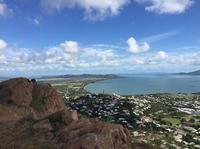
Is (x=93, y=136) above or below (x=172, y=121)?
above

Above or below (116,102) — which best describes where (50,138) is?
above

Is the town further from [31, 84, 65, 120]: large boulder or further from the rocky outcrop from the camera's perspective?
the rocky outcrop

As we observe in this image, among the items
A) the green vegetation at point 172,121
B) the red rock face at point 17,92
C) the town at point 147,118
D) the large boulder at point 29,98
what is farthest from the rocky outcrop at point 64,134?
the green vegetation at point 172,121

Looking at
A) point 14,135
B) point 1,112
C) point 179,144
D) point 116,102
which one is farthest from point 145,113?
point 14,135

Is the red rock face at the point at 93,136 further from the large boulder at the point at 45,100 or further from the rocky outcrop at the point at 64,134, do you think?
the large boulder at the point at 45,100

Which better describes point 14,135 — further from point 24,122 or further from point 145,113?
point 145,113

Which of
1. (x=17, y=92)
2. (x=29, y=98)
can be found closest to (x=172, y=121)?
(x=29, y=98)

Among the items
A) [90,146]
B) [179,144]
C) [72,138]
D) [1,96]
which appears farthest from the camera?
[179,144]

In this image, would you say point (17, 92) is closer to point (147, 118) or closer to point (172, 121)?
point (147, 118)
